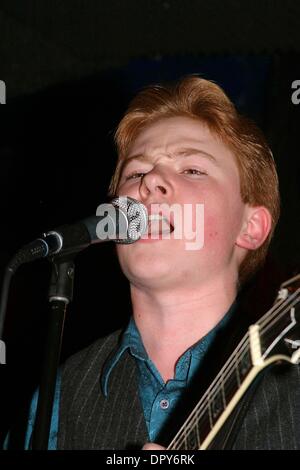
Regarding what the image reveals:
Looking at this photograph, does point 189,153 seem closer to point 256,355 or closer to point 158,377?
point 158,377

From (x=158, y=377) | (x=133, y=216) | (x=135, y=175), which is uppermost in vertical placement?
(x=135, y=175)

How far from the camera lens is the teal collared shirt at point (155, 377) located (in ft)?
5.16

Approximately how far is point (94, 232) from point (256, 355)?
1.31ft

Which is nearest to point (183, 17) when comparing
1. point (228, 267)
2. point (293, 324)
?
point (228, 267)

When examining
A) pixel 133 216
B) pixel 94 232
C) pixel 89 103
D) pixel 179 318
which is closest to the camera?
pixel 94 232

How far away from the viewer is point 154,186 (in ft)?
5.39

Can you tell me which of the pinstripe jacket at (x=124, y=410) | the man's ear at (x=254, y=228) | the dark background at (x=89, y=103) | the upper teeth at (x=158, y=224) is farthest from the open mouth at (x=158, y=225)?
the dark background at (x=89, y=103)

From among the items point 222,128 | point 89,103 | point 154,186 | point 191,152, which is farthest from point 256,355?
point 89,103

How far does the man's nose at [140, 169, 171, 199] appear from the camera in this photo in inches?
64.4

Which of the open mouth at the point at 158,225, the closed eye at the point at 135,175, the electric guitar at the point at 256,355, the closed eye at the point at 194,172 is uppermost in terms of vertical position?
the closed eye at the point at 135,175

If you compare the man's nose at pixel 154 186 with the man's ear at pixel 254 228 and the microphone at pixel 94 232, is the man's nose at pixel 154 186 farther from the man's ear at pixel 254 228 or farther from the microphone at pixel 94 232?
the man's ear at pixel 254 228

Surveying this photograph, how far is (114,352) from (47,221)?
4.80ft

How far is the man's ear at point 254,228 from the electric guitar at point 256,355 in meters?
0.61
